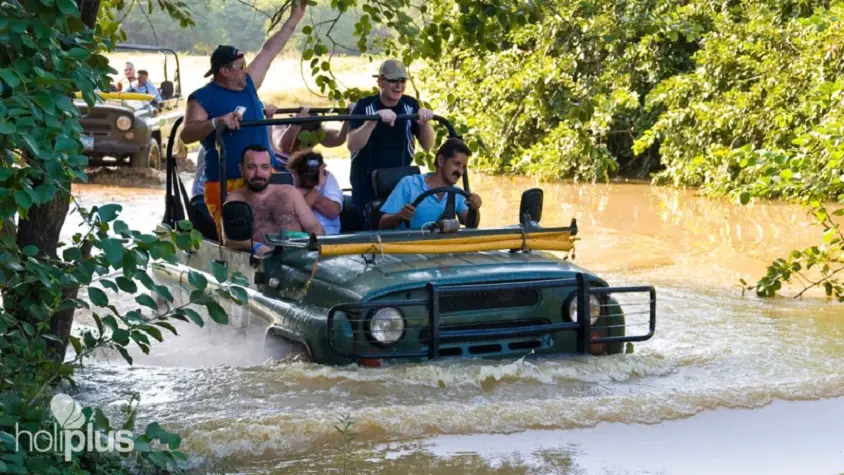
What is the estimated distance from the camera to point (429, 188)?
7453mm

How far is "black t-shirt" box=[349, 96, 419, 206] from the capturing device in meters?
8.09

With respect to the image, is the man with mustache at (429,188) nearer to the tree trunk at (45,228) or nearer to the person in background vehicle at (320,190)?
the person in background vehicle at (320,190)

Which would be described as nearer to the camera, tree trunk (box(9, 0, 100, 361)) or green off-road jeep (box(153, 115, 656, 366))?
tree trunk (box(9, 0, 100, 361))

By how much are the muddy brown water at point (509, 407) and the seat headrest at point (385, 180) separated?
1.26 metres

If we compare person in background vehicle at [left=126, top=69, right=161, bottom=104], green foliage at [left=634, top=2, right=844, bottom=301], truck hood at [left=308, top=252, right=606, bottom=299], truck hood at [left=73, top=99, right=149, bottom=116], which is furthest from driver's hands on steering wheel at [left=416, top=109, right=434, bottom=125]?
person in background vehicle at [left=126, top=69, right=161, bottom=104]

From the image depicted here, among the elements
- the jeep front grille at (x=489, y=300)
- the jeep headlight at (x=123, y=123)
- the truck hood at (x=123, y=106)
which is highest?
the truck hood at (x=123, y=106)

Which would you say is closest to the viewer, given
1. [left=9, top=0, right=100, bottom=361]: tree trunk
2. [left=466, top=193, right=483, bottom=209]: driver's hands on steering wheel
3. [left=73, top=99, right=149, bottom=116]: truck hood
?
[left=9, top=0, right=100, bottom=361]: tree trunk

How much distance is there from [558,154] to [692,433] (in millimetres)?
12740

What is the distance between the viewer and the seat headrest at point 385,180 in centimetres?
769

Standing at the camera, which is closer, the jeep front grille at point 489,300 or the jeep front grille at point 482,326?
the jeep front grille at point 482,326

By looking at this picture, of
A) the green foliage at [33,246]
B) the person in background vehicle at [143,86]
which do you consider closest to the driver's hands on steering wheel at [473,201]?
the green foliage at [33,246]

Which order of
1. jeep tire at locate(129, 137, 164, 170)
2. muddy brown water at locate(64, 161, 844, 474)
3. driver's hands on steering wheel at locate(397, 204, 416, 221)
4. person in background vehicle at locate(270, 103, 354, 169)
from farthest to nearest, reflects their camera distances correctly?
jeep tire at locate(129, 137, 164, 170) → person in background vehicle at locate(270, 103, 354, 169) → driver's hands on steering wheel at locate(397, 204, 416, 221) → muddy brown water at locate(64, 161, 844, 474)

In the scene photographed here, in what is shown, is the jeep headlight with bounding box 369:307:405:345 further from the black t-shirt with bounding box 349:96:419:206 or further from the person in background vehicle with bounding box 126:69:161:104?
the person in background vehicle with bounding box 126:69:161:104

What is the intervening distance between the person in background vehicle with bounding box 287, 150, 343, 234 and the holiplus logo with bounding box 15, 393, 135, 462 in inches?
121
